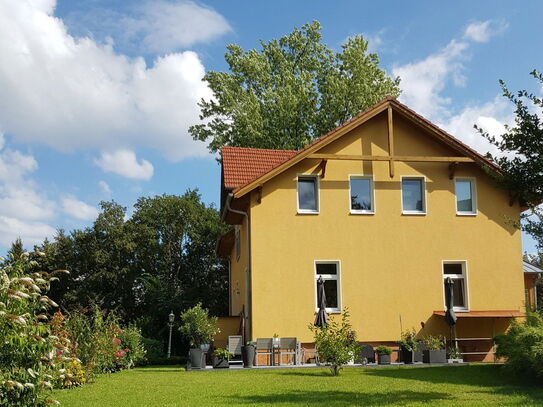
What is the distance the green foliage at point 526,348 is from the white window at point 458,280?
7.68 meters

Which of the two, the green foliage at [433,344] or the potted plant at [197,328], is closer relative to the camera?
the green foliage at [433,344]

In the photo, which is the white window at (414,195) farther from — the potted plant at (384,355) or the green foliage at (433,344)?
the potted plant at (384,355)

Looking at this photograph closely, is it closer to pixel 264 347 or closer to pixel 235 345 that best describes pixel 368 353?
pixel 264 347

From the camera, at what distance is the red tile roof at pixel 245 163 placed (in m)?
22.0

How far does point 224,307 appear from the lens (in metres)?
35.2

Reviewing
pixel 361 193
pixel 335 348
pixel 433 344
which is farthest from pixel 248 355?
pixel 361 193

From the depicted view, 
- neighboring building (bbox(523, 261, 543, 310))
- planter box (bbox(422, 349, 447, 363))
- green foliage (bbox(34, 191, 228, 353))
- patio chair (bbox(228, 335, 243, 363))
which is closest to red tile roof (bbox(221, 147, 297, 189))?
patio chair (bbox(228, 335, 243, 363))

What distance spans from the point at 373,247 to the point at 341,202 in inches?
67.8

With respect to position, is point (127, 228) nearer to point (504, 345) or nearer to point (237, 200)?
point (237, 200)

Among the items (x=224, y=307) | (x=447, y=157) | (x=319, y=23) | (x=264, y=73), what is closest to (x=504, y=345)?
(x=447, y=157)

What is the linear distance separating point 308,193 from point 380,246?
2.80 meters

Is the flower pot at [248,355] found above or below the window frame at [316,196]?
below

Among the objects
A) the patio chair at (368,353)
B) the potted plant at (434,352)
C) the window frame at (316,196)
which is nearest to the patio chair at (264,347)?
the patio chair at (368,353)

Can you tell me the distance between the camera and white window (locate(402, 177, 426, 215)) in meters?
21.3
